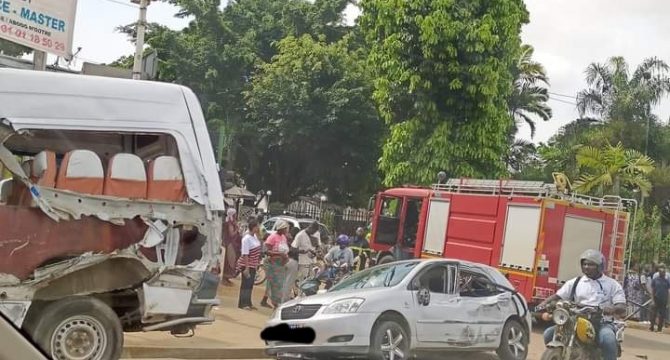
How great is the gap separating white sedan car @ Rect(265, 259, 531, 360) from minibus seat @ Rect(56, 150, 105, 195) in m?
2.87

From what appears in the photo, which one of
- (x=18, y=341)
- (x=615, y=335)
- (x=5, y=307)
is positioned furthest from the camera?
(x=615, y=335)

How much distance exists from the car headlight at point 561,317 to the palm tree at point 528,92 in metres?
13.4

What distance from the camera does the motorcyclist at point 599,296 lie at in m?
7.18

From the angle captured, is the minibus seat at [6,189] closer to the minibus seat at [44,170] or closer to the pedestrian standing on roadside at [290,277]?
the minibus seat at [44,170]

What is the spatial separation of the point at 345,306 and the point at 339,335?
35 centimetres

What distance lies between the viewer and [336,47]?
86.0 feet

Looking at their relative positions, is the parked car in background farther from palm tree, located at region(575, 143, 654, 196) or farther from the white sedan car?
the white sedan car

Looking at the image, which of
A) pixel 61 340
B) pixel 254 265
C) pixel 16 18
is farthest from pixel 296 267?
pixel 61 340

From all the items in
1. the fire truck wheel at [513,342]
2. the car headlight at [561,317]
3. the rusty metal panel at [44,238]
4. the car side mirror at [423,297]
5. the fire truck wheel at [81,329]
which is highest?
the rusty metal panel at [44,238]

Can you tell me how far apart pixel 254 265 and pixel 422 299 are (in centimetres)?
455

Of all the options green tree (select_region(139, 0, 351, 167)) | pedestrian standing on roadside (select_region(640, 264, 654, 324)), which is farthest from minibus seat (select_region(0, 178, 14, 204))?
pedestrian standing on roadside (select_region(640, 264, 654, 324))

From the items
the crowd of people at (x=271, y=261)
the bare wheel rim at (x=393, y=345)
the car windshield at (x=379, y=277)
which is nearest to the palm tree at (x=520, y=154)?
the crowd of people at (x=271, y=261)

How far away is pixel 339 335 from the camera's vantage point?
8000 mm

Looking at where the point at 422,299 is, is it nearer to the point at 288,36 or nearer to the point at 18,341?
the point at 18,341
